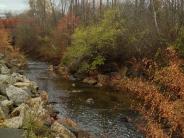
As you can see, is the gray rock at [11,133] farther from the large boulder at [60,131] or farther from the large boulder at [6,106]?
the large boulder at [6,106]

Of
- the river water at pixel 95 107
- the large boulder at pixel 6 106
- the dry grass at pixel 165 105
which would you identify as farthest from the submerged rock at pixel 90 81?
the large boulder at pixel 6 106

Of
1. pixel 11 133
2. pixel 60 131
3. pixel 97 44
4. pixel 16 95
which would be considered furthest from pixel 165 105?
pixel 97 44

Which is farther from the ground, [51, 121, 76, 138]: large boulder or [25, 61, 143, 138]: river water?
[51, 121, 76, 138]: large boulder

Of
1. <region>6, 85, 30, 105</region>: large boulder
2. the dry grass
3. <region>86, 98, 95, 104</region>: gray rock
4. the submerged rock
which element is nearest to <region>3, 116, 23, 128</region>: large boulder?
<region>6, 85, 30, 105</region>: large boulder

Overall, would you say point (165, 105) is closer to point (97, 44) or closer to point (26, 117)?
point (26, 117)

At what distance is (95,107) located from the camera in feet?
80.7

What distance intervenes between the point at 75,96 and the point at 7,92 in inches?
350

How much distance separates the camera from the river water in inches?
765

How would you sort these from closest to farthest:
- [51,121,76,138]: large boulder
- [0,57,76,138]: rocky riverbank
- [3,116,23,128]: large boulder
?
[0,57,76,138]: rocky riverbank < [3,116,23,128]: large boulder < [51,121,76,138]: large boulder

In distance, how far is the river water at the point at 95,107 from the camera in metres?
19.4

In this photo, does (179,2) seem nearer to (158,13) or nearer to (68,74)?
(158,13)

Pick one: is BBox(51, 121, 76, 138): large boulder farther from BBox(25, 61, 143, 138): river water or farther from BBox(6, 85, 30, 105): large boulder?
BBox(6, 85, 30, 105): large boulder

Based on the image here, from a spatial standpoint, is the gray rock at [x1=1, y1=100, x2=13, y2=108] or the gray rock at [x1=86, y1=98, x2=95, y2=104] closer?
the gray rock at [x1=1, y1=100, x2=13, y2=108]

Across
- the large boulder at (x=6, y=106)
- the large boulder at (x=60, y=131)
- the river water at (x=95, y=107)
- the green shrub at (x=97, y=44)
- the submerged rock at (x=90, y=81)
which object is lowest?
the river water at (x=95, y=107)
